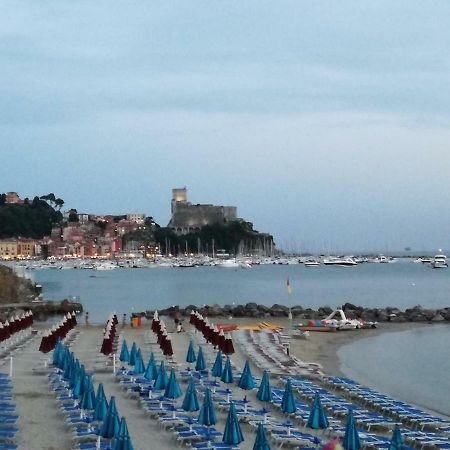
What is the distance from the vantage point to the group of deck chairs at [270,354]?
73.6ft

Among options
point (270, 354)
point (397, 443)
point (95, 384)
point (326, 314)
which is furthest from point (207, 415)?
point (326, 314)

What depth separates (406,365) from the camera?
1093 inches

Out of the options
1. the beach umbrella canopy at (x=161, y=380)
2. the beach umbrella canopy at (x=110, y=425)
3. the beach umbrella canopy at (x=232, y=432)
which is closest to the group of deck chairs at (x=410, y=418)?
the beach umbrella canopy at (x=232, y=432)

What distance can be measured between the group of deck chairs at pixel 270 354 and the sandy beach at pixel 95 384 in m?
0.38

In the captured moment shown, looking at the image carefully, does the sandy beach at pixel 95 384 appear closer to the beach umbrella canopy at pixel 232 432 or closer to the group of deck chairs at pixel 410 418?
the beach umbrella canopy at pixel 232 432

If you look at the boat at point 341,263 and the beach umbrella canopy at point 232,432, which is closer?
the beach umbrella canopy at point 232,432

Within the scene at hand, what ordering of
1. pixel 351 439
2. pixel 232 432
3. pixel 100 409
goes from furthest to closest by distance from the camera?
pixel 100 409, pixel 232 432, pixel 351 439

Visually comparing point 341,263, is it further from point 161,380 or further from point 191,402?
point 191,402

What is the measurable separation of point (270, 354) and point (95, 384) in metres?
7.45

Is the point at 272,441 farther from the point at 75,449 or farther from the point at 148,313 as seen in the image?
the point at 148,313

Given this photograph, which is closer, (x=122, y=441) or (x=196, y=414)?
(x=122, y=441)

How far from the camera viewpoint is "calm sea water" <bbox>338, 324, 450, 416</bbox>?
22.2m

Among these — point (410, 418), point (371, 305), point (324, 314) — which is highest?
point (324, 314)

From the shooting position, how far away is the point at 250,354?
25.0 meters
